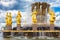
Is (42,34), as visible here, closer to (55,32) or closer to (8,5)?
(55,32)

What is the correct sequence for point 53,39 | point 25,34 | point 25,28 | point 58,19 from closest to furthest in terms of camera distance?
point 53,39 < point 25,34 < point 25,28 < point 58,19

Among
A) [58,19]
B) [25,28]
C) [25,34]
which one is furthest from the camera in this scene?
[58,19]

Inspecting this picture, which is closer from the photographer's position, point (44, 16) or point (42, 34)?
point (42, 34)

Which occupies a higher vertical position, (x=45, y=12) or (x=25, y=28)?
(x=45, y=12)

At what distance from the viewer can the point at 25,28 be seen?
15641 mm

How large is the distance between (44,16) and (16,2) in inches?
114

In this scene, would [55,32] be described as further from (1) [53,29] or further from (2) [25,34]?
(2) [25,34]

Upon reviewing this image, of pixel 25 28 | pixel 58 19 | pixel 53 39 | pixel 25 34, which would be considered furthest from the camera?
pixel 58 19

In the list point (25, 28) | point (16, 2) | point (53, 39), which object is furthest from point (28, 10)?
point (53, 39)

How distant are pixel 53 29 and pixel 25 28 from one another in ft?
6.87

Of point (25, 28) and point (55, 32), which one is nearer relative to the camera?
point (55, 32)

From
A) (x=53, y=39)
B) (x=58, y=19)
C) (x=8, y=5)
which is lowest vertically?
(x=53, y=39)

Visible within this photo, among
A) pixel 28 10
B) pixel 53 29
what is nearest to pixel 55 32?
pixel 53 29

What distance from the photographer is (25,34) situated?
14586 millimetres
